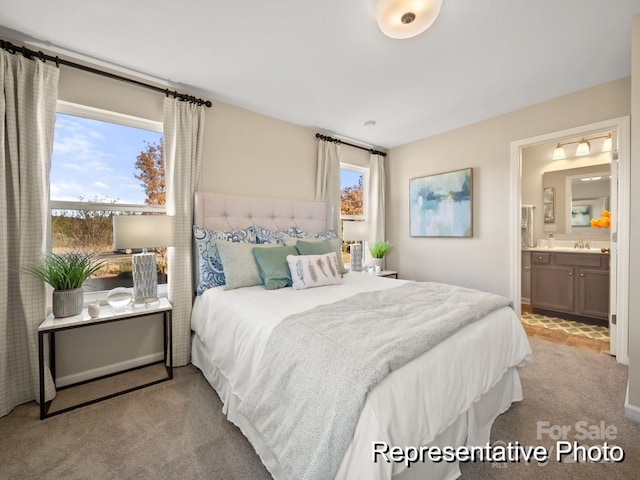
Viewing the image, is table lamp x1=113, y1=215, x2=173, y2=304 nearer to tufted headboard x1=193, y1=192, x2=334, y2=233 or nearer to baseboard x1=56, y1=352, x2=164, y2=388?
tufted headboard x1=193, y1=192, x2=334, y2=233

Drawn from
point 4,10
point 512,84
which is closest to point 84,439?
point 4,10

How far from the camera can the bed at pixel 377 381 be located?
954mm

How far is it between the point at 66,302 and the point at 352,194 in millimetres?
3521

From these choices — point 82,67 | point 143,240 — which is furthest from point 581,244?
point 82,67

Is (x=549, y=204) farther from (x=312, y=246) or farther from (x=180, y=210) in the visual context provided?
(x=180, y=210)

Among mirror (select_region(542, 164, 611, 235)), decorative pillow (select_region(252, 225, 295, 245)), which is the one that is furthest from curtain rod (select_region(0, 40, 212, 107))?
mirror (select_region(542, 164, 611, 235))

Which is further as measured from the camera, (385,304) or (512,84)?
(512,84)

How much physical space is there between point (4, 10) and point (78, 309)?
197 centimetres

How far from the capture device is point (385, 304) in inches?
71.6

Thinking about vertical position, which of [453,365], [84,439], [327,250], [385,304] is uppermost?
[327,250]

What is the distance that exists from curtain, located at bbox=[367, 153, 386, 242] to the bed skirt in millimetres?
2695

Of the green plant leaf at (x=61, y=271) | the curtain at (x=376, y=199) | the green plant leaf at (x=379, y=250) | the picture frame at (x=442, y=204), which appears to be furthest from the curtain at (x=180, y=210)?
the picture frame at (x=442, y=204)

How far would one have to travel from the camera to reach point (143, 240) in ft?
6.93

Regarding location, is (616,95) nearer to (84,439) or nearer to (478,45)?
(478,45)
